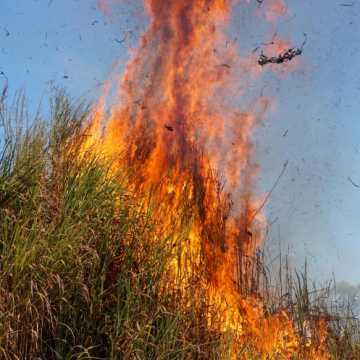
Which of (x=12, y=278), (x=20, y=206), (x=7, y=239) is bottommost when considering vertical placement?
(x=12, y=278)

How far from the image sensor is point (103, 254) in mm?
5324

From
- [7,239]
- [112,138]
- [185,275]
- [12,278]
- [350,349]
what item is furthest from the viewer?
[350,349]

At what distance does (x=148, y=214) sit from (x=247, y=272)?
1.95m

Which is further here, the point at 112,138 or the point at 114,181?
the point at 112,138

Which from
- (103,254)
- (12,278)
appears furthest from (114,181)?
(12,278)

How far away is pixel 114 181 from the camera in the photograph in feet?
19.1

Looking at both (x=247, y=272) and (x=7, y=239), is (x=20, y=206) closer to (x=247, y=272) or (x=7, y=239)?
(x=7, y=239)

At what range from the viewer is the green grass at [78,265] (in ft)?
14.6

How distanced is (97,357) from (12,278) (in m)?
1.03

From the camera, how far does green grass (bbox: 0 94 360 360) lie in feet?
14.6

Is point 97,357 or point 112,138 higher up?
point 112,138

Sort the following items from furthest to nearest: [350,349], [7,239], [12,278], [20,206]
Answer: [350,349]
[20,206]
[7,239]
[12,278]

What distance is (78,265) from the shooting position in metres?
4.86

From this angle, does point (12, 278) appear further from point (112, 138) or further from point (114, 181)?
point (112, 138)
